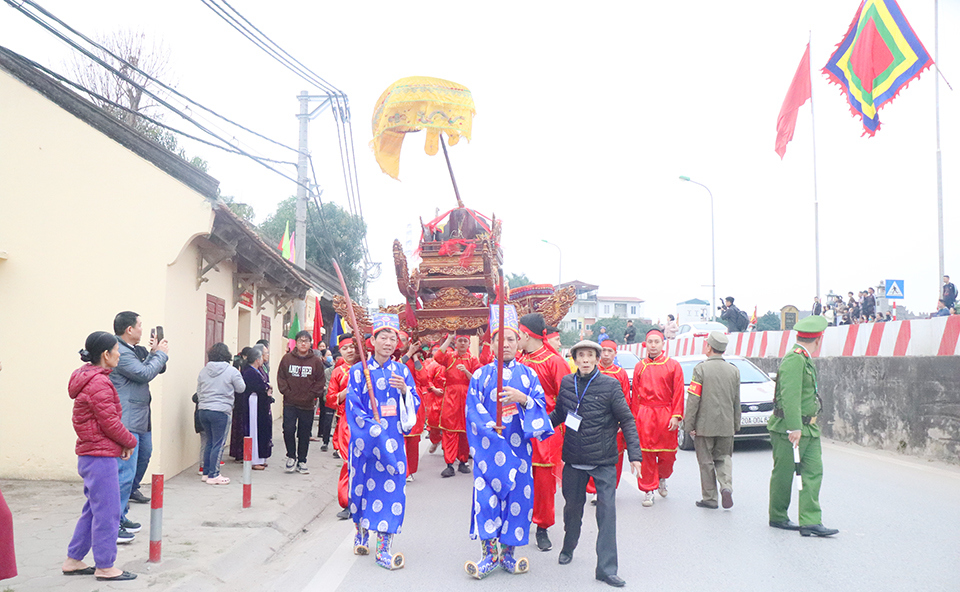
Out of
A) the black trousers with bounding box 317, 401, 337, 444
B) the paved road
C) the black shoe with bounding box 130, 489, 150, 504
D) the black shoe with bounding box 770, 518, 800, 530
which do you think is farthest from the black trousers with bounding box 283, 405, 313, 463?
the black shoe with bounding box 770, 518, 800, 530

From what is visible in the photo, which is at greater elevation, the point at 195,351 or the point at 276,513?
the point at 195,351

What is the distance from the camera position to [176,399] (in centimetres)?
1042

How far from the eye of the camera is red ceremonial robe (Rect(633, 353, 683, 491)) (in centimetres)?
862

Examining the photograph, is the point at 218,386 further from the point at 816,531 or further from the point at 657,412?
the point at 816,531

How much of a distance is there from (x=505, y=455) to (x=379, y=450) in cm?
103

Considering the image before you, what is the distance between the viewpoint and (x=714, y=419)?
26.8 ft

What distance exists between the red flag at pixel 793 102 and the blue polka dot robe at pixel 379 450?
1684 centimetres

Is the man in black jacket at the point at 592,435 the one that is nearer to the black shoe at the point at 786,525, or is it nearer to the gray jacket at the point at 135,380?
the black shoe at the point at 786,525

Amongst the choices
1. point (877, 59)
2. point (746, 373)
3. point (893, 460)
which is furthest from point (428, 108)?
point (877, 59)

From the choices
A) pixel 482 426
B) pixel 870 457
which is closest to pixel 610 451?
pixel 482 426

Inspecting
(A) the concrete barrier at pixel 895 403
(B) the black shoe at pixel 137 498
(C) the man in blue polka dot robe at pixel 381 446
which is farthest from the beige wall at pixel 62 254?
(A) the concrete barrier at pixel 895 403

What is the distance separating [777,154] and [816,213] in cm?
185

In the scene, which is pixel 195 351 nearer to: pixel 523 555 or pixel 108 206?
pixel 108 206

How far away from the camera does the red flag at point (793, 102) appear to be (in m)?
19.9
